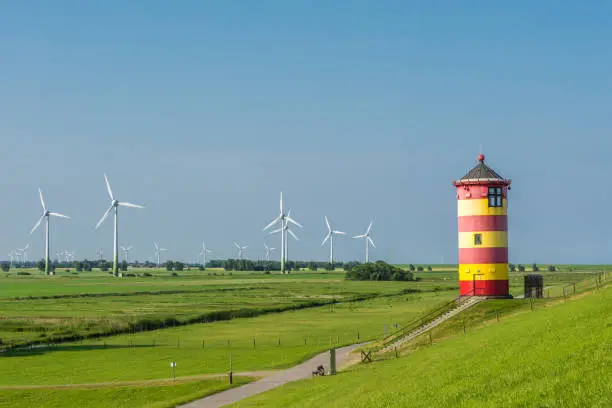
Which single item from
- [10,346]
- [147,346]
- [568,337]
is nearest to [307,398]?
[568,337]

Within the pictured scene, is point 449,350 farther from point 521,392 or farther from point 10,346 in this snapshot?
point 10,346

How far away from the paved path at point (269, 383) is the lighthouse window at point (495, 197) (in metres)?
13.0

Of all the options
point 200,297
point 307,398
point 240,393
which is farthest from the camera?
point 200,297

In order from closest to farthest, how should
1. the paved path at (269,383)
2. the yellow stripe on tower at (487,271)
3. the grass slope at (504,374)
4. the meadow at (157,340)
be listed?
the grass slope at (504,374), the paved path at (269,383), the meadow at (157,340), the yellow stripe on tower at (487,271)

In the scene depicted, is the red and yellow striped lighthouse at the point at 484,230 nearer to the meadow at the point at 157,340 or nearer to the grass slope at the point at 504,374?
the meadow at the point at 157,340

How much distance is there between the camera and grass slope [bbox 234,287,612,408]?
68.6ft

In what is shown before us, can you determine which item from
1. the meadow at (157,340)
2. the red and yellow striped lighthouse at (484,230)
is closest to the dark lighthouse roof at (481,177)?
the red and yellow striped lighthouse at (484,230)

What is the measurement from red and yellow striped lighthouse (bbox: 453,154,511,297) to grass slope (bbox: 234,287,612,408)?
12.1 metres

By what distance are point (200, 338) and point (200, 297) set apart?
275 feet

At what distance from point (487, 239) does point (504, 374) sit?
2881 cm

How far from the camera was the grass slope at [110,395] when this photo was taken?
48656 mm

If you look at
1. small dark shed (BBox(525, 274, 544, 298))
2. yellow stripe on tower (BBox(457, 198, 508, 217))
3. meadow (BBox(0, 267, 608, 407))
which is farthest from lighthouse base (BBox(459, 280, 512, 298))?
meadow (BBox(0, 267, 608, 407))

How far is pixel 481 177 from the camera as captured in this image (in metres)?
52.9

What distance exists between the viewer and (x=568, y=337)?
28.0m
